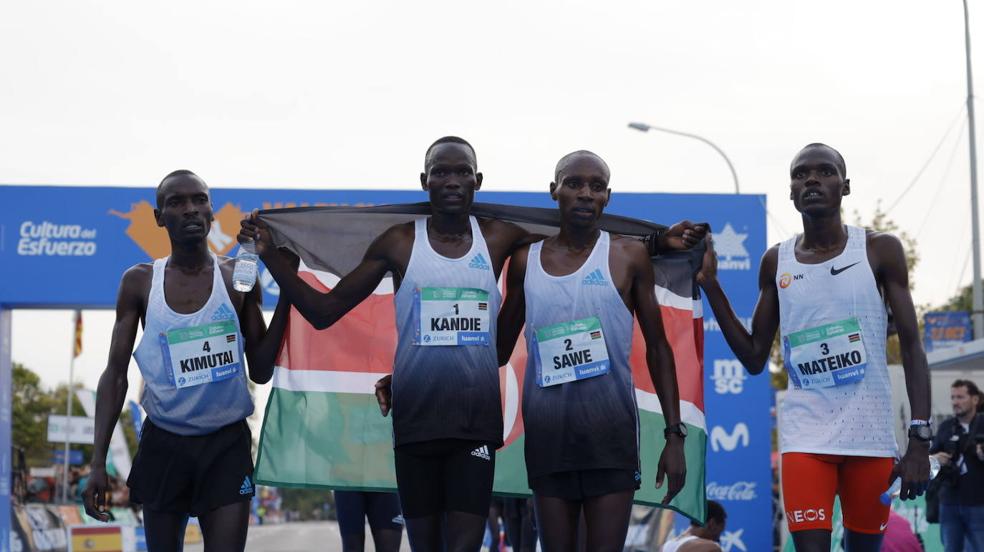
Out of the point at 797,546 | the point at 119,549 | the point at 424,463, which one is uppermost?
the point at 424,463

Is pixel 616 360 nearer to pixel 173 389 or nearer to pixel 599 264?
pixel 599 264

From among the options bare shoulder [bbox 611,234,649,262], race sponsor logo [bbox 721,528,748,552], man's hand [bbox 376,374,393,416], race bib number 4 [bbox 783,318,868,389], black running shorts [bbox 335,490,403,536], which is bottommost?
race sponsor logo [bbox 721,528,748,552]

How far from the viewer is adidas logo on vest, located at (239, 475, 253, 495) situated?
572 centimetres

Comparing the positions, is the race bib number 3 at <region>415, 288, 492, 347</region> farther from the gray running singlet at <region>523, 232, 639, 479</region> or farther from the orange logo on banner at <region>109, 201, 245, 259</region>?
the orange logo on banner at <region>109, 201, 245, 259</region>

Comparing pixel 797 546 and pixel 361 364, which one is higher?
pixel 361 364

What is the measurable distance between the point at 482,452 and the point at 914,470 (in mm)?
1857

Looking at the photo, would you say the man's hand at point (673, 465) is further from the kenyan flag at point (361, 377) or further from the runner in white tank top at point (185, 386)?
the runner in white tank top at point (185, 386)

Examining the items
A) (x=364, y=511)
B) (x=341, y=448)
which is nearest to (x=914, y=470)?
(x=341, y=448)

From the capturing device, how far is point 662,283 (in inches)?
271

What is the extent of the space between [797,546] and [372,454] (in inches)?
106

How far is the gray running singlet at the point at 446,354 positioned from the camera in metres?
5.38

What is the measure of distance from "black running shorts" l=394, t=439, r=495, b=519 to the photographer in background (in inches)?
261

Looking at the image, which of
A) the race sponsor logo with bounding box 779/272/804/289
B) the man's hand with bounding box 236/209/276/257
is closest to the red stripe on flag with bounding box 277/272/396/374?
the man's hand with bounding box 236/209/276/257

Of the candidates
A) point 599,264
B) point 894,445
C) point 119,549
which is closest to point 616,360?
point 599,264
